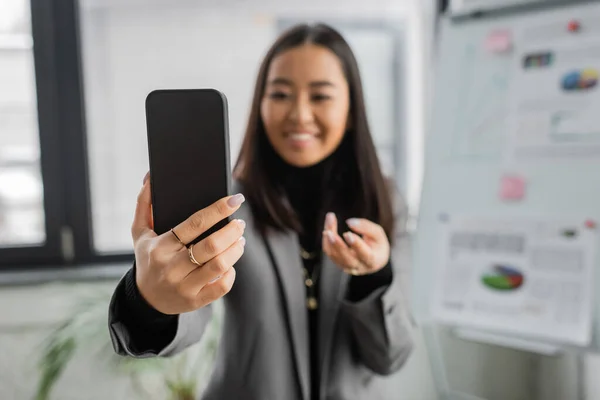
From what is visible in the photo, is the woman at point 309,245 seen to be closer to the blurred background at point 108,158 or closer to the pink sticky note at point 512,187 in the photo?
the blurred background at point 108,158

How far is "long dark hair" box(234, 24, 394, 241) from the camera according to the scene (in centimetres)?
39

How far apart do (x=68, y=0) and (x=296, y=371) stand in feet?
2.49

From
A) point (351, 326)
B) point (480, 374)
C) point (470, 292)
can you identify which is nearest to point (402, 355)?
point (351, 326)

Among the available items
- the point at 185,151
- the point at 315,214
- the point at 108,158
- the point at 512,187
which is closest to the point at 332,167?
the point at 315,214

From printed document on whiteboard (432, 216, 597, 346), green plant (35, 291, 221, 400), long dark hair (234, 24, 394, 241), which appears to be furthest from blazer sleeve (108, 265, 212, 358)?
printed document on whiteboard (432, 216, 597, 346)

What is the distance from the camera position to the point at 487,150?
0.81m

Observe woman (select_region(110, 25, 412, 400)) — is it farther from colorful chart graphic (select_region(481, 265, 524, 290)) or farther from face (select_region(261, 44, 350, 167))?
colorful chart graphic (select_region(481, 265, 524, 290))

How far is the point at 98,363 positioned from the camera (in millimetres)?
654

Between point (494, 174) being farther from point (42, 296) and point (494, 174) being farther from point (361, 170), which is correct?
point (42, 296)

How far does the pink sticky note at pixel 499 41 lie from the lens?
2.58ft

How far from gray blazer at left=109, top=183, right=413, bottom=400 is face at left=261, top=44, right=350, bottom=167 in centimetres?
6

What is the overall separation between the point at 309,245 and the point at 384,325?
0.29 feet

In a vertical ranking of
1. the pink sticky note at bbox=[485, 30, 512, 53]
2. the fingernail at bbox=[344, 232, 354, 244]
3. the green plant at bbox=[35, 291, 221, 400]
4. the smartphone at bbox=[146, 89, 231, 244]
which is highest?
the pink sticky note at bbox=[485, 30, 512, 53]

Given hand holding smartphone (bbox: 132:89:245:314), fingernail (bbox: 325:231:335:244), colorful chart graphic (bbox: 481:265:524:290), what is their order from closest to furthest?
hand holding smartphone (bbox: 132:89:245:314) → fingernail (bbox: 325:231:335:244) → colorful chart graphic (bbox: 481:265:524:290)
